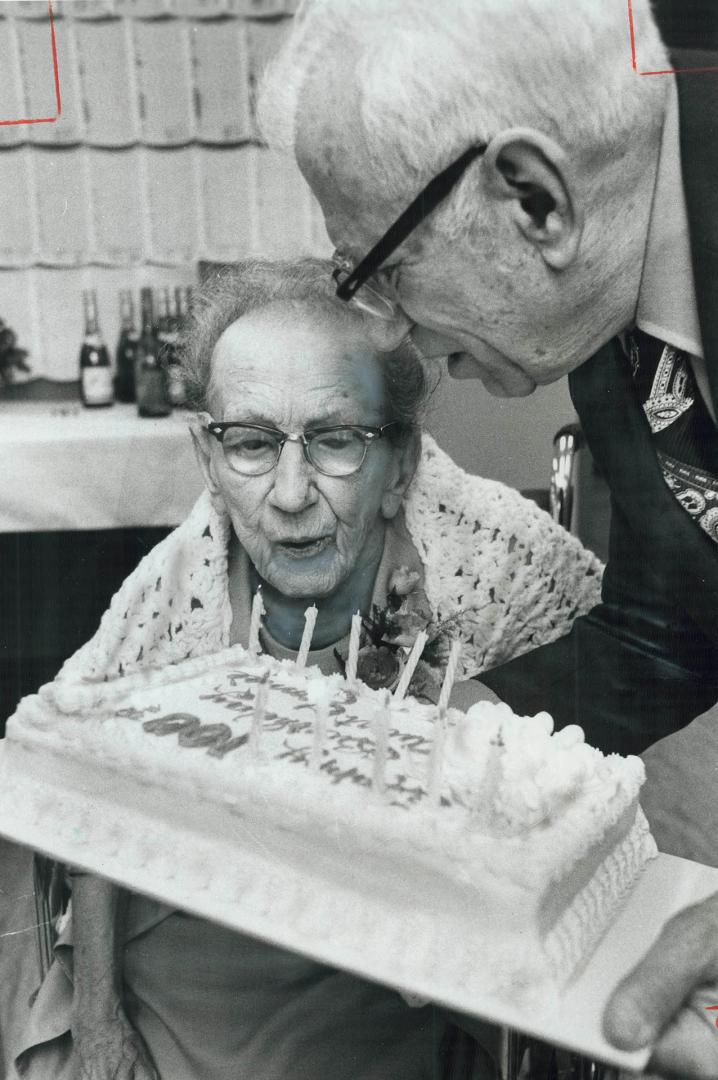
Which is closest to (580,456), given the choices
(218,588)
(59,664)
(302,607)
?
(302,607)

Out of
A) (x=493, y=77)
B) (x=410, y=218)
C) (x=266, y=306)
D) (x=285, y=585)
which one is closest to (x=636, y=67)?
(x=493, y=77)

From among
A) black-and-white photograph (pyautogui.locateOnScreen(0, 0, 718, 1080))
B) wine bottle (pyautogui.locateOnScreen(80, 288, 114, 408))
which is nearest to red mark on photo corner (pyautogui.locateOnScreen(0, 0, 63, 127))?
black-and-white photograph (pyautogui.locateOnScreen(0, 0, 718, 1080))

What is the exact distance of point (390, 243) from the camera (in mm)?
1181

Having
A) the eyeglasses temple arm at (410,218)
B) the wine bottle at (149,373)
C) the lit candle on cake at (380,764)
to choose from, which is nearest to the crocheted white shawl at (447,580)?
the wine bottle at (149,373)

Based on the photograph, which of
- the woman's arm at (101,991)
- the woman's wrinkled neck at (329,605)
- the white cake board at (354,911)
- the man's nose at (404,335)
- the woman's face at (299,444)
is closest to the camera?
the white cake board at (354,911)

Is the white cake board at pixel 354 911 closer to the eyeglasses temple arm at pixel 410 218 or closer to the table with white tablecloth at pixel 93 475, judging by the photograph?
the table with white tablecloth at pixel 93 475

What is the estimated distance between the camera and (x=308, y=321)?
1481 mm

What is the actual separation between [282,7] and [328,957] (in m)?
1.23

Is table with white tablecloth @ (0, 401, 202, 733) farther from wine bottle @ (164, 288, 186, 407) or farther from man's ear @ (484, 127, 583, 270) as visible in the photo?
man's ear @ (484, 127, 583, 270)

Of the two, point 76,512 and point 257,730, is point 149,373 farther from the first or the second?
point 257,730

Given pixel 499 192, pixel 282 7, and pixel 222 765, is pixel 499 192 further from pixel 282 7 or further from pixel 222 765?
pixel 222 765

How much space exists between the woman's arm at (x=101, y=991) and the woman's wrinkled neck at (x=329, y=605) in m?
0.51

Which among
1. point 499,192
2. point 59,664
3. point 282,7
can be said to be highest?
point 282,7

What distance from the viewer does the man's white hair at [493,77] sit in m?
1.08
